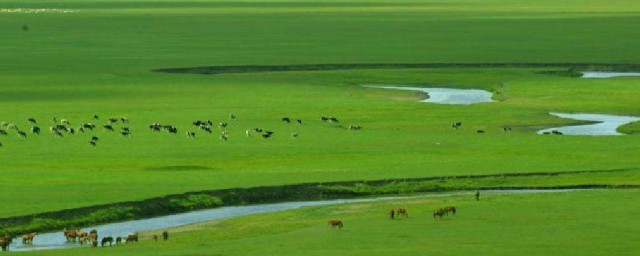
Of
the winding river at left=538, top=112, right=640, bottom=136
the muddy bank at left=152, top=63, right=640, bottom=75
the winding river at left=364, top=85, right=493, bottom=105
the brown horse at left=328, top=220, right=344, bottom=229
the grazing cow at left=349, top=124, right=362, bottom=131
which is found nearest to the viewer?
the brown horse at left=328, top=220, right=344, bottom=229

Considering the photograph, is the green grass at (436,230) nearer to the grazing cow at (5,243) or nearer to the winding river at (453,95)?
the grazing cow at (5,243)

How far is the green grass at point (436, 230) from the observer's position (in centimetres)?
2617

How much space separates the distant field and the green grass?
339 cm

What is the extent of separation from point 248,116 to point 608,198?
21162mm

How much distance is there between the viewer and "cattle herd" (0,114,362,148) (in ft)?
149

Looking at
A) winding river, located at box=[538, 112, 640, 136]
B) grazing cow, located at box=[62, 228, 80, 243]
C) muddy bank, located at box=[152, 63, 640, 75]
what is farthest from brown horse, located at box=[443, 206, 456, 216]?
muddy bank, located at box=[152, 63, 640, 75]

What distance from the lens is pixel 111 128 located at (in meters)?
46.9

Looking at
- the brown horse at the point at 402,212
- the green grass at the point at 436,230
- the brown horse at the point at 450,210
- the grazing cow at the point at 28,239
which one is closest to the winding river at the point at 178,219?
the grazing cow at the point at 28,239

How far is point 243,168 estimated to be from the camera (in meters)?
38.5

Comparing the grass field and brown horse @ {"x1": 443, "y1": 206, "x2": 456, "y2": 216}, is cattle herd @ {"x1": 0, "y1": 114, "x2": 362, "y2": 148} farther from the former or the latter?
brown horse @ {"x1": 443, "y1": 206, "x2": 456, "y2": 216}

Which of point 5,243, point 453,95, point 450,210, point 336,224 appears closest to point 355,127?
point 453,95

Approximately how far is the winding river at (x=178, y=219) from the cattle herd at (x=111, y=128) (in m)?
11.0

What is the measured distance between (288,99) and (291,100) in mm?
394

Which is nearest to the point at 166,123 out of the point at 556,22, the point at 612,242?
the point at 612,242
